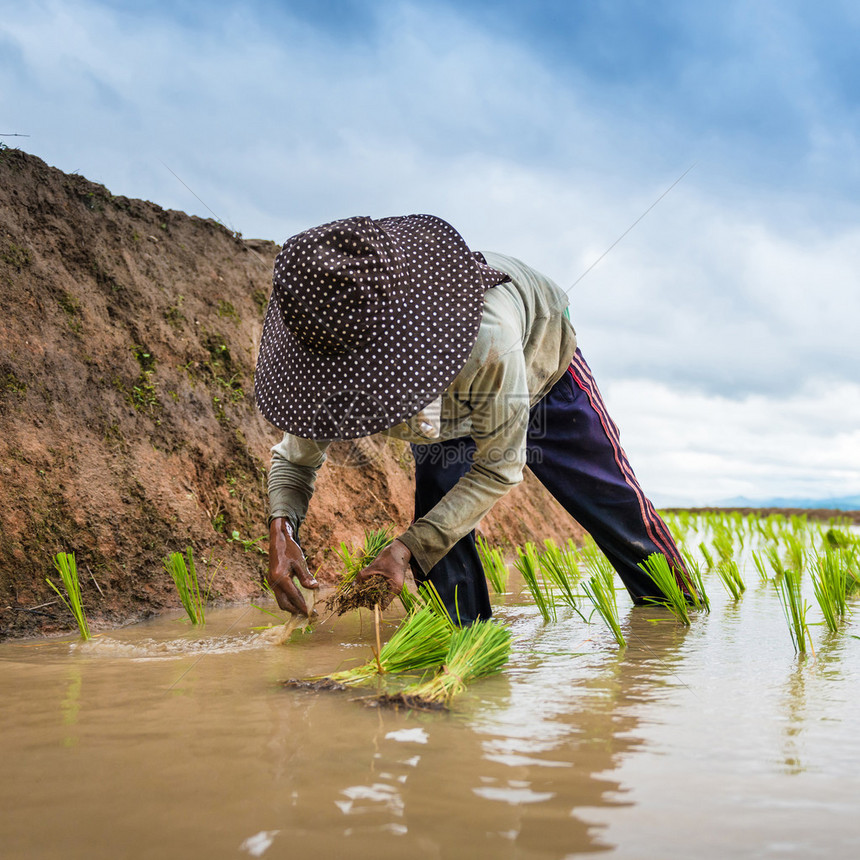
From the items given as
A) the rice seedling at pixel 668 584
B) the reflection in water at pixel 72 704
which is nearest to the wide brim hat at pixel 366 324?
the reflection in water at pixel 72 704

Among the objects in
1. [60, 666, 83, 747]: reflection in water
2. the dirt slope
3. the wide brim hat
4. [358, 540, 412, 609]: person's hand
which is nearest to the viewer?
[60, 666, 83, 747]: reflection in water

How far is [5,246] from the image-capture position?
362 centimetres

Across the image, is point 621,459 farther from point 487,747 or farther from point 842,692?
point 487,747

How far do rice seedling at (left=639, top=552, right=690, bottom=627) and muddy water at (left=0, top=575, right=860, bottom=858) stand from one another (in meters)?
0.47

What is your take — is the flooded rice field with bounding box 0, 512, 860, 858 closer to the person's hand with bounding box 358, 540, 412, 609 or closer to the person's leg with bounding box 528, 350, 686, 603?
the person's hand with bounding box 358, 540, 412, 609

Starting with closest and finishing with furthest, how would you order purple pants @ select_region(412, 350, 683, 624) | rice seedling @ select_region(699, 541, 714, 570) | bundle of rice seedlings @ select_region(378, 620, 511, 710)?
bundle of rice seedlings @ select_region(378, 620, 511, 710) < purple pants @ select_region(412, 350, 683, 624) < rice seedling @ select_region(699, 541, 714, 570)

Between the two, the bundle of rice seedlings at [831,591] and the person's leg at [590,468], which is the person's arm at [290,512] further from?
the bundle of rice seedlings at [831,591]

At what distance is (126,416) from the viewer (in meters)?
3.56

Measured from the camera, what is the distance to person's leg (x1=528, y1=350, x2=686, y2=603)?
2.78 m

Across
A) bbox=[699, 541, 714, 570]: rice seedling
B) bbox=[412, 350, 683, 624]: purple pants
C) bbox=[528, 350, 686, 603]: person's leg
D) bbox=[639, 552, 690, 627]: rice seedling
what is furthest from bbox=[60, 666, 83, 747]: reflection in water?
bbox=[699, 541, 714, 570]: rice seedling

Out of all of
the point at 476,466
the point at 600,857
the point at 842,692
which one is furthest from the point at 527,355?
the point at 600,857

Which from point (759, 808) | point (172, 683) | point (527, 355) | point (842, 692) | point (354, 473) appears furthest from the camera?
point (354, 473)

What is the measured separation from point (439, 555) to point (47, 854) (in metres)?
1.29

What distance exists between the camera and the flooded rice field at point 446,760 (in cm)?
99
